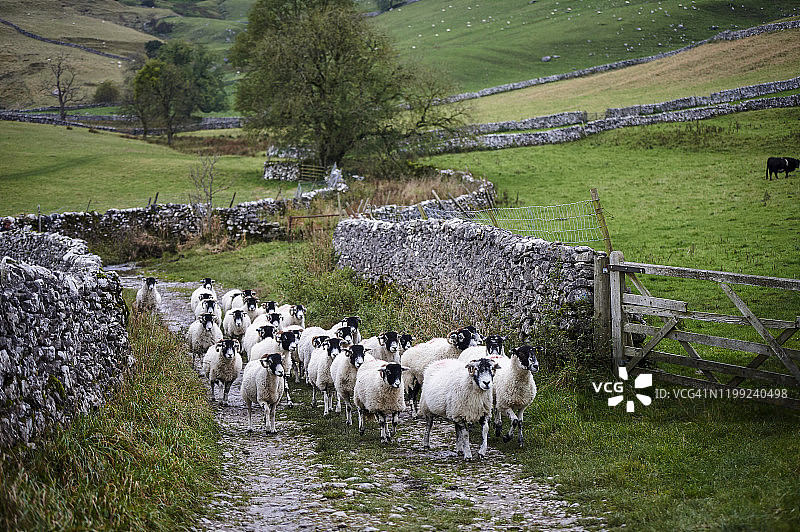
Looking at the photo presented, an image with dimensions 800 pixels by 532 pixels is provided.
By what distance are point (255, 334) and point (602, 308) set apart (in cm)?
736

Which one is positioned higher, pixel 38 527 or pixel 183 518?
pixel 38 527

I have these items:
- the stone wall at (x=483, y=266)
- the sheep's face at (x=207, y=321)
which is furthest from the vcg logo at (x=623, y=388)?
the sheep's face at (x=207, y=321)

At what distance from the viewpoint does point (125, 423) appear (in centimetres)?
709

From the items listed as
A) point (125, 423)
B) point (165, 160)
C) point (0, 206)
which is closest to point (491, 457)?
point (125, 423)

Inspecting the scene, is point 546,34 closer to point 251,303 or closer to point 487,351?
point 251,303

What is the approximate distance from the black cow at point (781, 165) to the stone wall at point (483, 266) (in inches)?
558

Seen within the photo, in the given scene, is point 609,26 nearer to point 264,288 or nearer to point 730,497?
point 264,288

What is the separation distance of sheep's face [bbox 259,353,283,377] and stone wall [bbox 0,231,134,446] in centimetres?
210

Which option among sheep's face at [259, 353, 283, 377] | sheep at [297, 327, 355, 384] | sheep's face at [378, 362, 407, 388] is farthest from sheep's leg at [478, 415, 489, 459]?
sheep at [297, 327, 355, 384]

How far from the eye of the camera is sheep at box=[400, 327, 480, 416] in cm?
1052

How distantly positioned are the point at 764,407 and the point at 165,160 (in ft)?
162

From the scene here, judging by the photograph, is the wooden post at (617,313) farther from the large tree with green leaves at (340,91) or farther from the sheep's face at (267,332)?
the large tree with green leaves at (340,91)

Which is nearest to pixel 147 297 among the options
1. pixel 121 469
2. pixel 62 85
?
pixel 121 469

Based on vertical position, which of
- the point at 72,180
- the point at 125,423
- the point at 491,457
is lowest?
the point at 491,457
